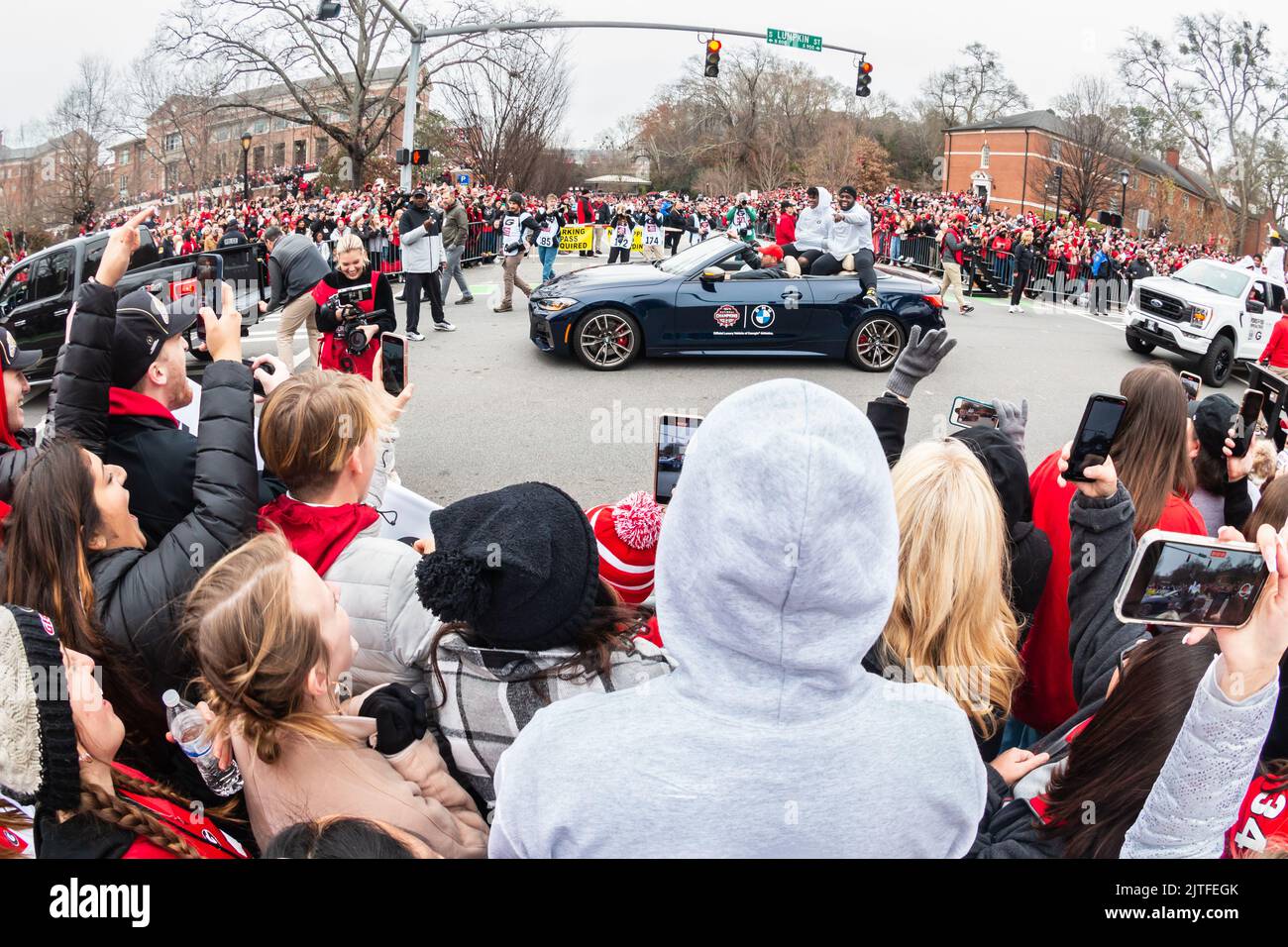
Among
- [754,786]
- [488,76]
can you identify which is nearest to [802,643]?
[754,786]

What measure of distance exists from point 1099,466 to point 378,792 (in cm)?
202

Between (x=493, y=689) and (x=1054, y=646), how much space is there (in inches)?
73.2

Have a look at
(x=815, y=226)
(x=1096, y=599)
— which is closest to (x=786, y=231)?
(x=815, y=226)

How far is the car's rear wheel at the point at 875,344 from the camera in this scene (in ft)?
37.0

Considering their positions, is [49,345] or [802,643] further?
[49,345]

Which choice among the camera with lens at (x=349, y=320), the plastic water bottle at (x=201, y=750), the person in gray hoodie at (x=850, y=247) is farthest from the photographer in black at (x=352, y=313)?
the person in gray hoodie at (x=850, y=247)

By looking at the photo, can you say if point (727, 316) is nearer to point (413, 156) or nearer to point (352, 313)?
point (352, 313)

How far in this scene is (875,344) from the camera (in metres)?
11.4

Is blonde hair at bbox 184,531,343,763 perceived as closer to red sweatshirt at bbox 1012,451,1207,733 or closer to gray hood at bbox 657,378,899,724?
gray hood at bbox 657,378,899,724

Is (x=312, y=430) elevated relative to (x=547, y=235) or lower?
lower

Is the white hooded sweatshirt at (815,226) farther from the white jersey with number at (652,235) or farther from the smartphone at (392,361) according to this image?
the white jersey with number at (652,235)

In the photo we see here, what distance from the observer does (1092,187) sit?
175ft

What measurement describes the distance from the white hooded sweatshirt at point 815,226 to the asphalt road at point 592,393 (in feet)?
5.23

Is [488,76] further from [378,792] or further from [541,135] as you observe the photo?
[378,792]
